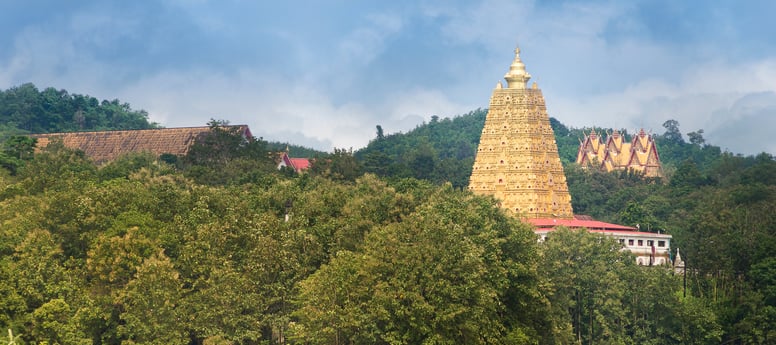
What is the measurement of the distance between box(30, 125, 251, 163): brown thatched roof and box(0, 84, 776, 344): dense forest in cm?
2263

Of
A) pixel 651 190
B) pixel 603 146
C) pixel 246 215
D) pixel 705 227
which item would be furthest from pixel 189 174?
pixel 603 146

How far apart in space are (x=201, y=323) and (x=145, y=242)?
5.50 metres

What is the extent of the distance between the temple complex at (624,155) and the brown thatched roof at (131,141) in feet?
162

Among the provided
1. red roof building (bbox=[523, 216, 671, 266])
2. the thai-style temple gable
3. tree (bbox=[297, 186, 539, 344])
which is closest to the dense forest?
tree (bbox=[297, 186, 539, 344])

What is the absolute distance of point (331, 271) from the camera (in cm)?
5706

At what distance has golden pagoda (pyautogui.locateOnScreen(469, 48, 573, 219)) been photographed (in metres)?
106

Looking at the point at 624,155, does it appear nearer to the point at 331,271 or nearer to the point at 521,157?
the point at 521,157

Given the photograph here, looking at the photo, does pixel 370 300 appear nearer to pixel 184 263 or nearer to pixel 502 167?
pixel 184 263

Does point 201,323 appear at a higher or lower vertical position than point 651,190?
lower

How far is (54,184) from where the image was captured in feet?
237

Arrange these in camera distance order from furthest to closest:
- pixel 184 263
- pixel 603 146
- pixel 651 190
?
pixel 603 146, pixel 651 190, pixel 184 263

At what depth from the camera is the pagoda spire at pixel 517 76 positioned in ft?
356

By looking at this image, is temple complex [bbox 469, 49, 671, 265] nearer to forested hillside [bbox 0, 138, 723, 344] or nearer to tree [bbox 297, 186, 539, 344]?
forested hillside [bbox 0, 138, 723, 344]

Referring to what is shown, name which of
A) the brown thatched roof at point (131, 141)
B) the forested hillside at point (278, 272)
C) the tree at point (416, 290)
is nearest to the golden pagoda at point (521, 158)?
the brown thatched roof at point (131, 141)
